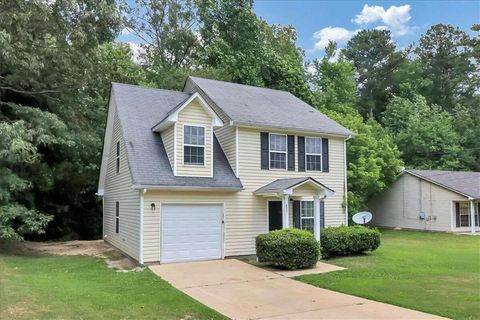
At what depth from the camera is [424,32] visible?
49.4m

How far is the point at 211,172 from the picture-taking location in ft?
48.1

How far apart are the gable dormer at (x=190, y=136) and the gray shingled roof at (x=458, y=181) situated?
18295 mm

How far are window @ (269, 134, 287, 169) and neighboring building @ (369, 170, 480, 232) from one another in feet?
49.3

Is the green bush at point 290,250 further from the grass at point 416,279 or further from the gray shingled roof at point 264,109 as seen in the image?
the gray shingled roof at point 264,109

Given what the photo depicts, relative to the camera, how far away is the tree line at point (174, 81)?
674 inches

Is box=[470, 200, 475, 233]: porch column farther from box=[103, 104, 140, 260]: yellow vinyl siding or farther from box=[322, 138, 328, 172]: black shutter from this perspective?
box=[103, 104, 140, 260]: yellow vinyl siding

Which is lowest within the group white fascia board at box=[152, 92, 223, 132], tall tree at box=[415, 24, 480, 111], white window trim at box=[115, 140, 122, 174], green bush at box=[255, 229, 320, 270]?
green bush at box=[255, 229, 320, 270]

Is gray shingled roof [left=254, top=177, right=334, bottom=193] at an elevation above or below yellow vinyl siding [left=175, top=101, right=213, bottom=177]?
below

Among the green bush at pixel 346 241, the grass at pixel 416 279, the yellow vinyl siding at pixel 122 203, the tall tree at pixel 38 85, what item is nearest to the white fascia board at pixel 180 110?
the yellow vinyl siding at pixel 122 203

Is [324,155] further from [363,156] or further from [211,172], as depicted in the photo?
[363,156]

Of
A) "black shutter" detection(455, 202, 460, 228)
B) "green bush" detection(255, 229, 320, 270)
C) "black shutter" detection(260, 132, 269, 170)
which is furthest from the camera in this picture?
"black shutter" detection(455, 202, 460, 228)

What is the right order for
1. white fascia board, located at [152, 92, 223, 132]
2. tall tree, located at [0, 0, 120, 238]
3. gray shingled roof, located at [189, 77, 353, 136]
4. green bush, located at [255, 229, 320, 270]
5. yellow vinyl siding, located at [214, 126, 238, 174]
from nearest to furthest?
green bush, located at [255, 229, 320, 270]
white fascia board, located at [152, 92, 223, 132]
yellow vinyl siding, located at [214, 126, 238, 174]
tall tree, located at [0, 0, 120, 238]
gray shingled roof, located at [189, 77, 353, 136]

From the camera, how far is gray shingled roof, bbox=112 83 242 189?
13547 mm

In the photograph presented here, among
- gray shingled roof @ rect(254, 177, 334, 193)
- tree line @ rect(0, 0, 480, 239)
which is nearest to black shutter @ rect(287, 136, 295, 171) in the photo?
gray shingled roof @ rect(254, 177, 334, 193)
